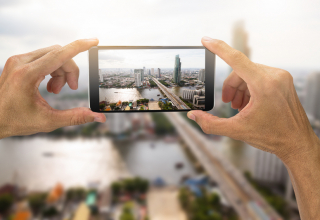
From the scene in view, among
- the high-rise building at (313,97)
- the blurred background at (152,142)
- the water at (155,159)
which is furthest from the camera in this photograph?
the water at (155,159)

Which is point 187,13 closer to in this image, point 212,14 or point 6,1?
point 212,14

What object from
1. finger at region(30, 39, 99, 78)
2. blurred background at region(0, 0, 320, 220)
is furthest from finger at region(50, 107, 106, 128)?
blurred background at region(0, 0, 320, 220)

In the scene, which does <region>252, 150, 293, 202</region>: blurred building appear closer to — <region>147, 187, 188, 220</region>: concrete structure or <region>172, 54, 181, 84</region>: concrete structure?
<region>147, 187, 188, 220</region>: concrete structure

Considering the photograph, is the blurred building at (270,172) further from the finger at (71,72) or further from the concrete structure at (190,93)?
the finger at (71,72)

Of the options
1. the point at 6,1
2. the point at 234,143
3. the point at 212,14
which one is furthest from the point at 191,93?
the point at 6,1

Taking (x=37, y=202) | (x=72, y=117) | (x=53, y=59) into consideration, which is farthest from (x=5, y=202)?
(x=53, y=59)

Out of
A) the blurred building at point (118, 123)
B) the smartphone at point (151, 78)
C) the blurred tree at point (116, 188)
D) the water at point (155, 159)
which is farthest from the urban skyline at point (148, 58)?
the blurred tree at point (116, 188)
